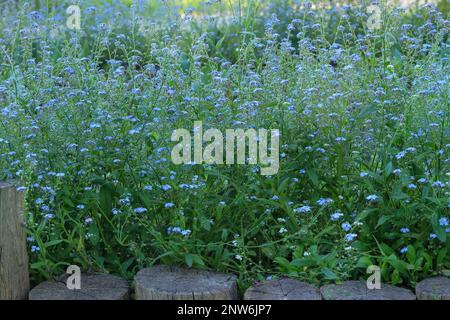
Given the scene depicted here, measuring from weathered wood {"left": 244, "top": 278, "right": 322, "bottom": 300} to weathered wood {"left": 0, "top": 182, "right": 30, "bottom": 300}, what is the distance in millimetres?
1079

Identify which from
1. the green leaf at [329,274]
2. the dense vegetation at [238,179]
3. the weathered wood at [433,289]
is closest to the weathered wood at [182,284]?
the dense vegetation at [238,179]

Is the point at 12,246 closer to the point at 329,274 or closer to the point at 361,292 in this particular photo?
the point at 329,274

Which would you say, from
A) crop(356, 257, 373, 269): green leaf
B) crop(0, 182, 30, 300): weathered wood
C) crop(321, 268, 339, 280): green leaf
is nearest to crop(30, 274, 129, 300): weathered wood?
crop(0, 182, 30, 300): weathered wood

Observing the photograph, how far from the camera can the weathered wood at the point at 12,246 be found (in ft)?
12.9

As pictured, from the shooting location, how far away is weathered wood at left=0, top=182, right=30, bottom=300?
155 inches

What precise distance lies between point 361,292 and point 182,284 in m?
0.83

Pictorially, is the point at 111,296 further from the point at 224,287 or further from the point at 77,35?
the point at 77,35

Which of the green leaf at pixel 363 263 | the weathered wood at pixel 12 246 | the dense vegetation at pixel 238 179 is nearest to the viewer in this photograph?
the weathered wood at pixel 12 246

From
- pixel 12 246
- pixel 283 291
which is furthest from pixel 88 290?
pixel 283 291

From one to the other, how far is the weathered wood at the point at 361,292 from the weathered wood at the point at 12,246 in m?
1.43

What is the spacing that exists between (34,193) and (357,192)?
1722mm

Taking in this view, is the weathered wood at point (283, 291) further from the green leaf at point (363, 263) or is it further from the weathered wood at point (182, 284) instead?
the green leaf at point (363, 263)

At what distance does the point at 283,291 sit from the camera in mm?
3885

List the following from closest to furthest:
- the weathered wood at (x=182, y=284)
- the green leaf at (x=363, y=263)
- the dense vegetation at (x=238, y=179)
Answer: the weathered wood at (x=182, y=284) < the green leaf at (x=363, y=263) < the dense vegetation at (x=238, y=179)
